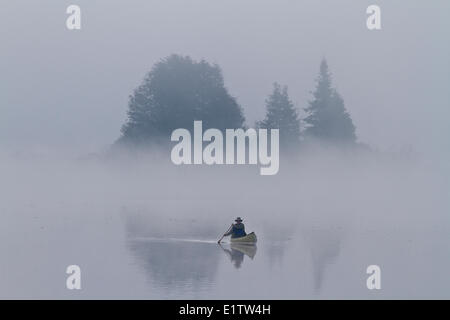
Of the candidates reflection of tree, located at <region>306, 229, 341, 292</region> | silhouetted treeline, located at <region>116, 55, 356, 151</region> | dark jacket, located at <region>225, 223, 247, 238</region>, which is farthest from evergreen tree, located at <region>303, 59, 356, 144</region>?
dark jacket, located at <region>225, 223, 247, 238</region>

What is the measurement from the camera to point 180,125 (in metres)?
58.8

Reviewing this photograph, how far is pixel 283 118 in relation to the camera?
54.7 metres

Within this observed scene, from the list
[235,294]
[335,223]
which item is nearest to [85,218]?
[335,223]

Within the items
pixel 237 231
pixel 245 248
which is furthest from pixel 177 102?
pixel 245 248

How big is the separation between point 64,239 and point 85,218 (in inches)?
327

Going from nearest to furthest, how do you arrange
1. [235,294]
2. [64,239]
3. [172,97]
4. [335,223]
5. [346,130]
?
[235,294], [64,239], [335,223], [346,130], [172,97]

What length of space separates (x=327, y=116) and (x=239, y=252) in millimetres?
23677

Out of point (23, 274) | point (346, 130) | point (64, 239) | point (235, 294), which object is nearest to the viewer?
point (235, 294)

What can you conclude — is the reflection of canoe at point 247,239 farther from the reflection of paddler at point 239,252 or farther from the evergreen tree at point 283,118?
the evergreen tree at point 283,118

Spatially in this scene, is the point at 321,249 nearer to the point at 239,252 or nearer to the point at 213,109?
the point at 239,252

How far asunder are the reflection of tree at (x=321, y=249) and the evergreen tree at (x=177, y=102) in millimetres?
16500

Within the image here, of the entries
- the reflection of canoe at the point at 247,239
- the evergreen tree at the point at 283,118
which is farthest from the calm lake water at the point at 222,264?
the evergreen tree at the point at 283,118

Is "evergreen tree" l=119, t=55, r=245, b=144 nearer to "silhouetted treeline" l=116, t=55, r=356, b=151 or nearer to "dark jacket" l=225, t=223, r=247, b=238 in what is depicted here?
"silhouetted treeline" l=116, t=55, r=356, b=151

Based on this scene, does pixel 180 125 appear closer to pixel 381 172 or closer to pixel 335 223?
pixel 381 172
